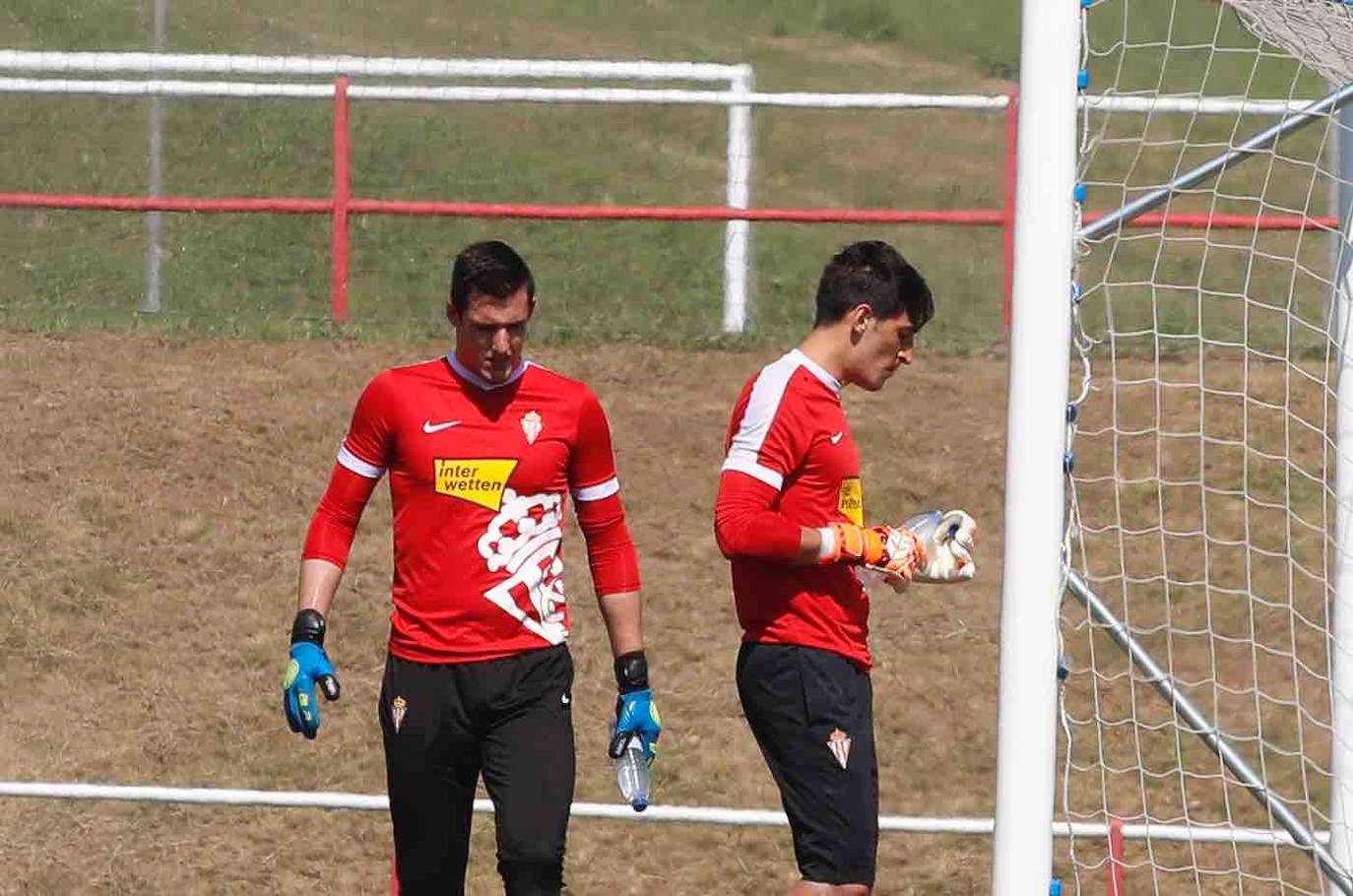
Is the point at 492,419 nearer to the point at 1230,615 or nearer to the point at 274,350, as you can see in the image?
the point at 1230,615

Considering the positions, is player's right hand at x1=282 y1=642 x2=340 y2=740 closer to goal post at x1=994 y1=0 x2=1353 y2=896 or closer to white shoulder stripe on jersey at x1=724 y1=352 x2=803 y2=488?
white shoulder stripe on jersey at x1=724 y1=352 x2=803 y2=488

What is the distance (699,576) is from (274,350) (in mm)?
2494

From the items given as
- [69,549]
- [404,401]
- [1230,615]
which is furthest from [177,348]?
[404,401]

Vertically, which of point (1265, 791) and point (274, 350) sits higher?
point (274, 350)

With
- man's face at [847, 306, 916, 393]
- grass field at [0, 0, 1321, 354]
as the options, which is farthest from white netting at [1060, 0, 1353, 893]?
man's face at [847, 306, 916, 393]

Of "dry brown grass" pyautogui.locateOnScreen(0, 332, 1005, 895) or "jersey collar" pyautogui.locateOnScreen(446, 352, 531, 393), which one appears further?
"dry brown grass" pyautogui.locateOnScreen(0, 332, 1005, 895)

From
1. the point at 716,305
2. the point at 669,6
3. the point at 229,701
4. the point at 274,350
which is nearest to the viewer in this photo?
the point at 229,701

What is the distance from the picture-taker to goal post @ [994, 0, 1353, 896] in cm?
413

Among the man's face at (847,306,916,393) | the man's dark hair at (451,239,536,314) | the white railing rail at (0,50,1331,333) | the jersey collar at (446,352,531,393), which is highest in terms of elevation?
the white railing rail at (0,50,1331,333)

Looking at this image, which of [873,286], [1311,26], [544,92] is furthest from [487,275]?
[544,92]

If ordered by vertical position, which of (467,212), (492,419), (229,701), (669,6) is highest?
(669,6)

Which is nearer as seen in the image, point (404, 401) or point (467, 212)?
point (404, 401)

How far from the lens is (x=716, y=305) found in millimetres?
11734

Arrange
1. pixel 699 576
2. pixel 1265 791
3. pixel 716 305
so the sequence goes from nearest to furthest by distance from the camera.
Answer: pixel 1265 791, pixel 699 576, pixel 716 305
